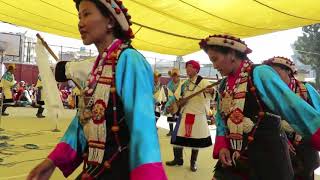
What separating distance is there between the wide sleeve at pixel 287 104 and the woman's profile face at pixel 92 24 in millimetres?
1116

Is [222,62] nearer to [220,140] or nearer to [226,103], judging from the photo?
[226,103]

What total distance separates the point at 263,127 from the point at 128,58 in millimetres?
1282

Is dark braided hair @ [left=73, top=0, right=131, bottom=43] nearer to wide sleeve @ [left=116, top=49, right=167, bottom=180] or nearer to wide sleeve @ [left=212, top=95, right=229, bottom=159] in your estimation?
wide sleeve @ [left=116, top=49, right=167, bottom=180]

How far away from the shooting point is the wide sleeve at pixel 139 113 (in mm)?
1343

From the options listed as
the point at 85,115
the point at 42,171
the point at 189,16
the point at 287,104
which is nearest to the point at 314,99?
the point at 287,104

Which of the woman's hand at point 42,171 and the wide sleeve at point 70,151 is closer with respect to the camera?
the woman's hand at point 42,171

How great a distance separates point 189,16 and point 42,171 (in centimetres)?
484

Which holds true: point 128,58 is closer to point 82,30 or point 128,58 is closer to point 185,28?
point 82,30

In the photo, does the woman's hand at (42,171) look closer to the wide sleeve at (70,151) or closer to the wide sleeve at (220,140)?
the wide sleeve at (70,151)

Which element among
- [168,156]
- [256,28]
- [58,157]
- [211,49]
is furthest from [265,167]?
[168,156]

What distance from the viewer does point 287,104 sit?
2.16 metres

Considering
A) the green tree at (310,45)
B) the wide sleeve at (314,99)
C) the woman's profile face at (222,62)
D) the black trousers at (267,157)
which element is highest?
the green tree at (310,45)

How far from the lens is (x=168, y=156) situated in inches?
285

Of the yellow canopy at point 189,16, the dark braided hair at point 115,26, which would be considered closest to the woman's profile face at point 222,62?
the dark braided hair at point 115,26
